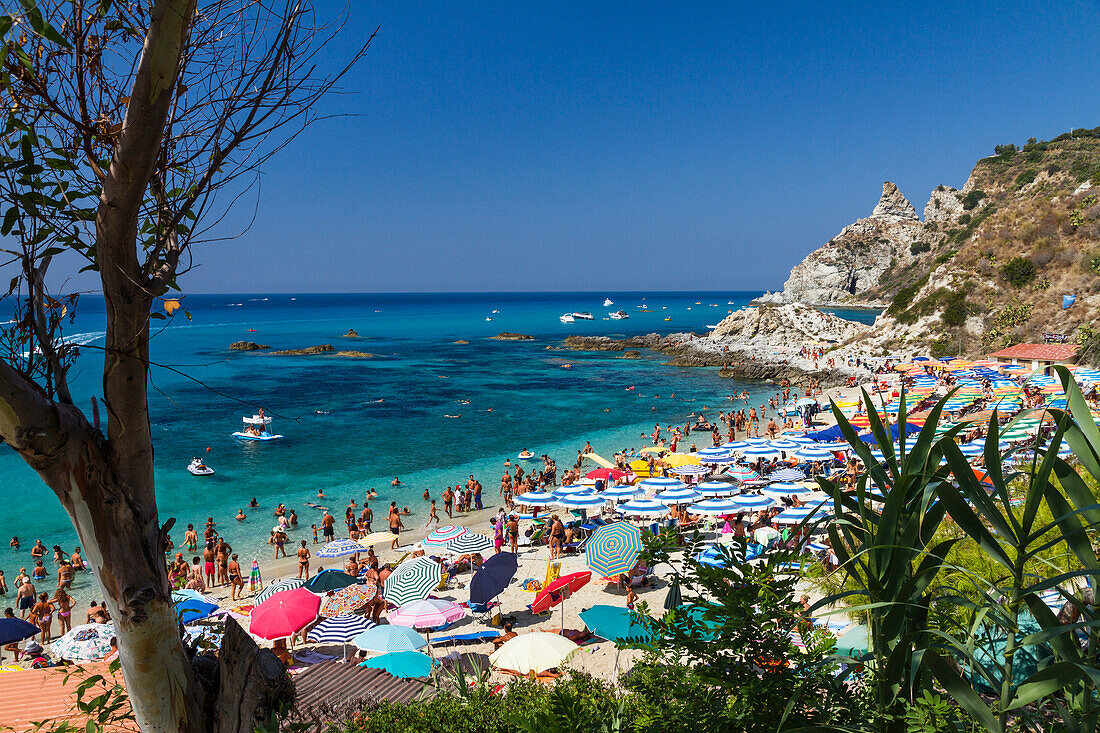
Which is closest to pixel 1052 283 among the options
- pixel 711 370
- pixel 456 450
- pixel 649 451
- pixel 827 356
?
pixel 827 356

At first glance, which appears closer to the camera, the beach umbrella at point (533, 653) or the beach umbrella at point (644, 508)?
the beach umbrella at point (533, 653)

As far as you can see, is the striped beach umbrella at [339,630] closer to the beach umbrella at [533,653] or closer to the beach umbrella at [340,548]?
the beach umbrella at [533,653]

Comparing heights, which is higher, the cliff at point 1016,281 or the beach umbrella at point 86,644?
the cliff at point 1016,281

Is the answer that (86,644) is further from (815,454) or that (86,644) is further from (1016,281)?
(1016,281)

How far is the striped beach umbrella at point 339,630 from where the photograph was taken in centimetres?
1070

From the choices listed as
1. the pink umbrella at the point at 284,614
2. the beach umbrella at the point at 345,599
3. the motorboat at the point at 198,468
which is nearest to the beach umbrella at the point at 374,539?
the beach umbrella at the point at 345,599

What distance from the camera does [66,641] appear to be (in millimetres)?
10695

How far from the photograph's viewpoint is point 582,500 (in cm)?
1745

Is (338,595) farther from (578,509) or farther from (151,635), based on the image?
(151,635)

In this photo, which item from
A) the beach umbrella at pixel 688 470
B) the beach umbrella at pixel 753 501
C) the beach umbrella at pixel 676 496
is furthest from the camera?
the beach umbrella at pixel 688 470

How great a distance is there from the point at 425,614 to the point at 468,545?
4.47 m

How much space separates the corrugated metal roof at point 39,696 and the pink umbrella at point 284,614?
4470mm

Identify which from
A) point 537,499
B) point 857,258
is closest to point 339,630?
point 537,499

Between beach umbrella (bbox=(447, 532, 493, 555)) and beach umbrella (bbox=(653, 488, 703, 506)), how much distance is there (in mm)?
4986
